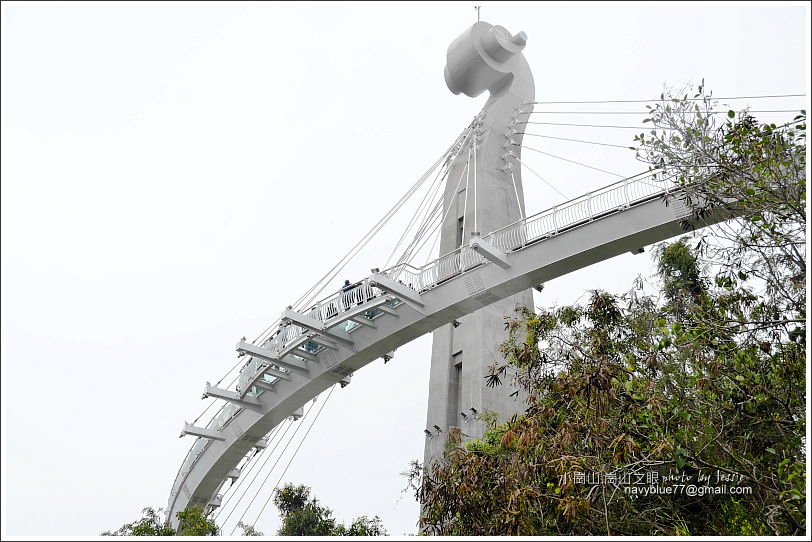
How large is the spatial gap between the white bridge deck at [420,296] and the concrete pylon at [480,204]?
612 millimetres

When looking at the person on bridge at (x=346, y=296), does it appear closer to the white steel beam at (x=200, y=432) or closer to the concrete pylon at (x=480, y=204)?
the concrete pylon at (x=480, y=204)

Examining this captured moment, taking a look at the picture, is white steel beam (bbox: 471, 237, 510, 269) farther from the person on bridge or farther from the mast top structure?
the mast top structure

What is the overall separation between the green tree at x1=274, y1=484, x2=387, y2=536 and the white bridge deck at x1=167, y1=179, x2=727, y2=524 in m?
2.13

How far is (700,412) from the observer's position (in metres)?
7.80

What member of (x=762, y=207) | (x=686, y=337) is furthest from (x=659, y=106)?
(x=686, y=337)

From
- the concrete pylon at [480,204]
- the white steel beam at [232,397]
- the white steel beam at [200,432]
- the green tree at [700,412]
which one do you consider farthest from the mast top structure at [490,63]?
the green tree at [700,412]

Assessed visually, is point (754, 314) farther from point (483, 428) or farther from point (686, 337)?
point (483, 428)

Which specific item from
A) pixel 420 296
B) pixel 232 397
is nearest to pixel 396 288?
pixel 420 296

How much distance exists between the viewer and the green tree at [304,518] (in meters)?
17.9

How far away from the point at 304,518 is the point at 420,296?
7385 mm

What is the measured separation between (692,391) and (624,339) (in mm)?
1634

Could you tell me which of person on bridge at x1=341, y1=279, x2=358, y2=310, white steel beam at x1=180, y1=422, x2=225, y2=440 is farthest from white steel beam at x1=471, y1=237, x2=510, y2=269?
white steel beam at x1=180, y1=422, x2=225, y2=440

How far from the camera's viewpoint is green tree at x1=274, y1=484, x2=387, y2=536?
1789cm

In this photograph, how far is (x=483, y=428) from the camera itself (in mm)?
17703
